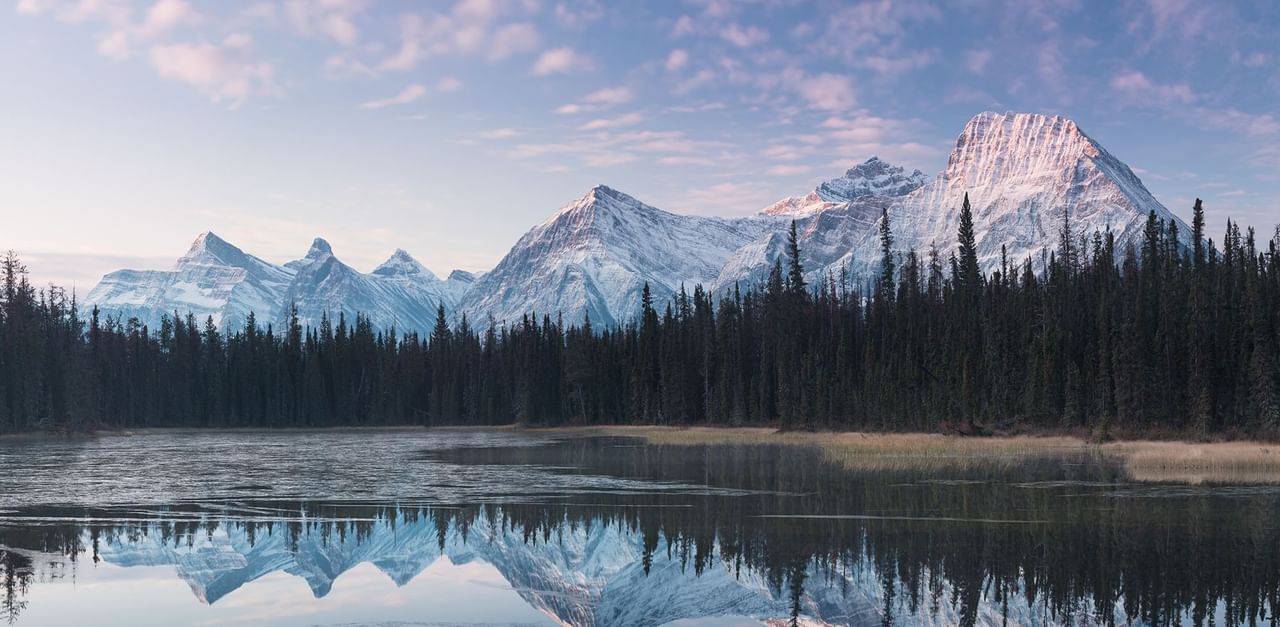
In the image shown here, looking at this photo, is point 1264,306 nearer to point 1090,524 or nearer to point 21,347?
point 1090,524

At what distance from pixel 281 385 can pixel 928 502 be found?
149m

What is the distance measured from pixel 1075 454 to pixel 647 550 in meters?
41.1

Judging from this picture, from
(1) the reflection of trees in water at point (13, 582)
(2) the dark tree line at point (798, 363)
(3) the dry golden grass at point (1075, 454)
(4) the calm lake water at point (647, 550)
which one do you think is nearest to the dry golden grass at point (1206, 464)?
(3) the dry golden grass at point (1075, 454)

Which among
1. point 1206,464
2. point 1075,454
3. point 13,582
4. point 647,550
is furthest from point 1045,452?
point 13,582

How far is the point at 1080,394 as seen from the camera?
8844cm

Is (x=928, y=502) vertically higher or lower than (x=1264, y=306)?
lower

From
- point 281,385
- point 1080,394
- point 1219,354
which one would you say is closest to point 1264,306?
point 1219,354

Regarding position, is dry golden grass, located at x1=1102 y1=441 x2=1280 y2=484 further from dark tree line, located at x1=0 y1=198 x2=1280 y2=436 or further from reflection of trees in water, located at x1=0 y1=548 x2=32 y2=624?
reflection of trees in water, located at x1=0 y1=548 x2=32 y2=624

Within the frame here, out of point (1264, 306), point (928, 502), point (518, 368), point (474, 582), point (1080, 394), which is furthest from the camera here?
point (518, 368)

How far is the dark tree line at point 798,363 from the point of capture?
3307 inches

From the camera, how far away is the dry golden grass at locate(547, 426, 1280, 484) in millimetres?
47375

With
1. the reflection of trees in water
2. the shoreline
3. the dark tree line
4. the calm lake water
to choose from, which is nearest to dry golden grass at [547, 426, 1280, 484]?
the shoreline

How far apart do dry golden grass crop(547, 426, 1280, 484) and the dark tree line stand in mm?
7830

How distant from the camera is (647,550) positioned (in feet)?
96.7
